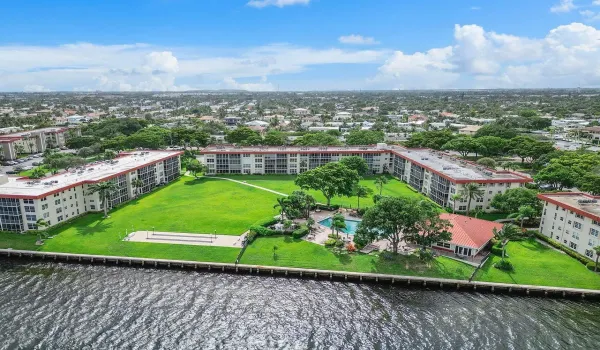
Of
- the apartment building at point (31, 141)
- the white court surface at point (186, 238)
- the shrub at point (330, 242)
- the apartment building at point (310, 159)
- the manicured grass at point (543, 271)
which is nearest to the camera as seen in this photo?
the manicured grass at point (543, 271)

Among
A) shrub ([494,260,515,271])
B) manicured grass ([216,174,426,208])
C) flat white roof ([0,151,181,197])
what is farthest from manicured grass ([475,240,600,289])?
flat white roof ([0,151,181,197])

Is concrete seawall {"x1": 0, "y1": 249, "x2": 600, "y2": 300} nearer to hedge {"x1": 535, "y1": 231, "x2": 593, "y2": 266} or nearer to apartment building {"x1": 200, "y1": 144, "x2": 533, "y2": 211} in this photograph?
hedge {"x1": 535, "y1": 231, "x2": 593, "y2": 266}

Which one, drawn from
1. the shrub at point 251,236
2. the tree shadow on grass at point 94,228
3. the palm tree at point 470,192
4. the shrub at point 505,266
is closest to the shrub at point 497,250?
the shrub at point 505,266

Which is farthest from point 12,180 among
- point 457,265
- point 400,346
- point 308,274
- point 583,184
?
point 583,184

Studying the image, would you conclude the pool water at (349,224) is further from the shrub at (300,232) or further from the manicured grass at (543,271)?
the manicured grass at (543,271)

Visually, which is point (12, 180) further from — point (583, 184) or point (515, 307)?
point (583, 184)
